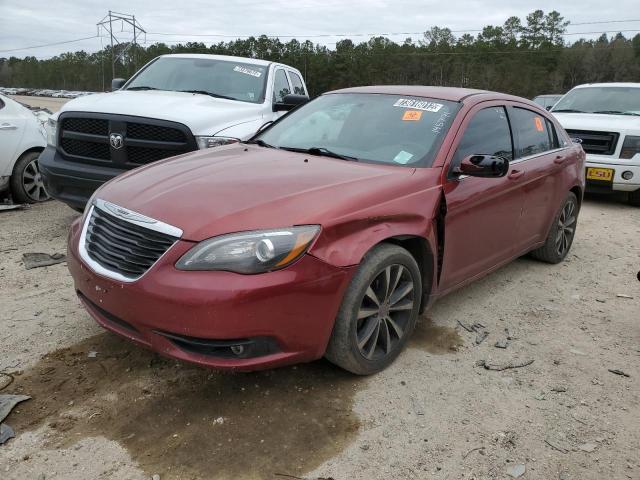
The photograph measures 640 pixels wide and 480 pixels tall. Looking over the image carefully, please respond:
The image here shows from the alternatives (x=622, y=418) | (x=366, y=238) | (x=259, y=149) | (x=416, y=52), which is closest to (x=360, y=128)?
(x=259, y=149)

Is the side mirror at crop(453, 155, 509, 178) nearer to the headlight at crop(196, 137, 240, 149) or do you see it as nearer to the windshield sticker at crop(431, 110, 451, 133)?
the windshield sticker at crop(431, 110, 451, 133)

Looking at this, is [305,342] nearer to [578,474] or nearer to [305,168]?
[305,168]

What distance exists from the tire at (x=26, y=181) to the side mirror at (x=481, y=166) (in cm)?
552

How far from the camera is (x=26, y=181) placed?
22.9 feet

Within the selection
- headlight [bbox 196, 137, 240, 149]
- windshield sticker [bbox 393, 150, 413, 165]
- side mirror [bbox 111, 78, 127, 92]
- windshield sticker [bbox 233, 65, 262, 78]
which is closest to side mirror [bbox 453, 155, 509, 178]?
windshield sticker [bbox 393, 150, 413, 165]

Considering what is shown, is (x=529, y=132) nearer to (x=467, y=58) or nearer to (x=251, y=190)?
(x=251, y=190)

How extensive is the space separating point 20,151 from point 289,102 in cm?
345

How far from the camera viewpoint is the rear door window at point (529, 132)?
174 inches

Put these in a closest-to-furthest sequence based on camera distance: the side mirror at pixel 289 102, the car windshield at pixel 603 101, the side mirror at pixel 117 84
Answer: the side mirror at pixel 289 102 → the side mirror at pixel 117 84 → the car windshield at pixel 603 101

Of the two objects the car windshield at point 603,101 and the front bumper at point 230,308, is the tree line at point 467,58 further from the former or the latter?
the front bumper at point 230,308

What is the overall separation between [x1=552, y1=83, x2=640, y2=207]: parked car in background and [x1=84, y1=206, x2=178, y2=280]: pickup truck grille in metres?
6.74

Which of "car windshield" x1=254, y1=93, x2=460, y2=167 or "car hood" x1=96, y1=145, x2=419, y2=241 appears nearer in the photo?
"car hood" x1=96, y1=145, x2=419, y2=241

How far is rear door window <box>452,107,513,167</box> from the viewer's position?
12.1 feet

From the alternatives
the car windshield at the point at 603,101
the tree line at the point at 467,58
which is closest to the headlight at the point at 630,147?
the car windshield at the point at 603,101
